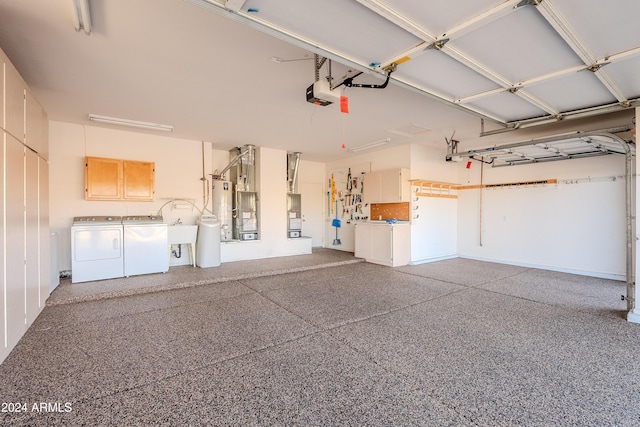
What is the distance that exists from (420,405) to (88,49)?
4407mm

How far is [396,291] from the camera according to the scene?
4621mm

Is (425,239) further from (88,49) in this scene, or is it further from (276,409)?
(88,49)

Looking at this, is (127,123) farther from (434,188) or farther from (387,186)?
(434,188)

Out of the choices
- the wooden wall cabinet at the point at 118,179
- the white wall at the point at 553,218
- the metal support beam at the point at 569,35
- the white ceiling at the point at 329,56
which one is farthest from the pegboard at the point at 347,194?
the metal support beam at the point at 569,35

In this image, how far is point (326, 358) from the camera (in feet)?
8.21

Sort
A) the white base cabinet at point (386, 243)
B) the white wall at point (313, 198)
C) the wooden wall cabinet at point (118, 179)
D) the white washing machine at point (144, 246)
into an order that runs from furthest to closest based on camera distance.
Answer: the white wall at point (313, 198)
the white base cabinet at point (386, 243)
the wooden wall cabinet at point (118, 179)
the white washing machine at point (144, 246)

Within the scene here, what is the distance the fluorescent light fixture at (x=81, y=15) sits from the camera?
2.20 meters

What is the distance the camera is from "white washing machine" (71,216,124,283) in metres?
4.77

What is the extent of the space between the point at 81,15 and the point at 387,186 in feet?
20.1

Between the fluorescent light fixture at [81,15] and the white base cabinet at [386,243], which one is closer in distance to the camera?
the fluorescent light fixture at [81,15]

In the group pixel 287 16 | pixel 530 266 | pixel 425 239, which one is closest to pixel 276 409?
pixel 287 16

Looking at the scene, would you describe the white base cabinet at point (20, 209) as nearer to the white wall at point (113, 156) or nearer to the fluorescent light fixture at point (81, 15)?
the fluorescent light fixture at point (81, 15)

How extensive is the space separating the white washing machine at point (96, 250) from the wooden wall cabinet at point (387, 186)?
5663 mm

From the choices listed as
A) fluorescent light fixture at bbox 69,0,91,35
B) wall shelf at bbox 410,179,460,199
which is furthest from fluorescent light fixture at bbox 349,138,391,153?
fluorescent light fixture at bbox 69,0,91,35
